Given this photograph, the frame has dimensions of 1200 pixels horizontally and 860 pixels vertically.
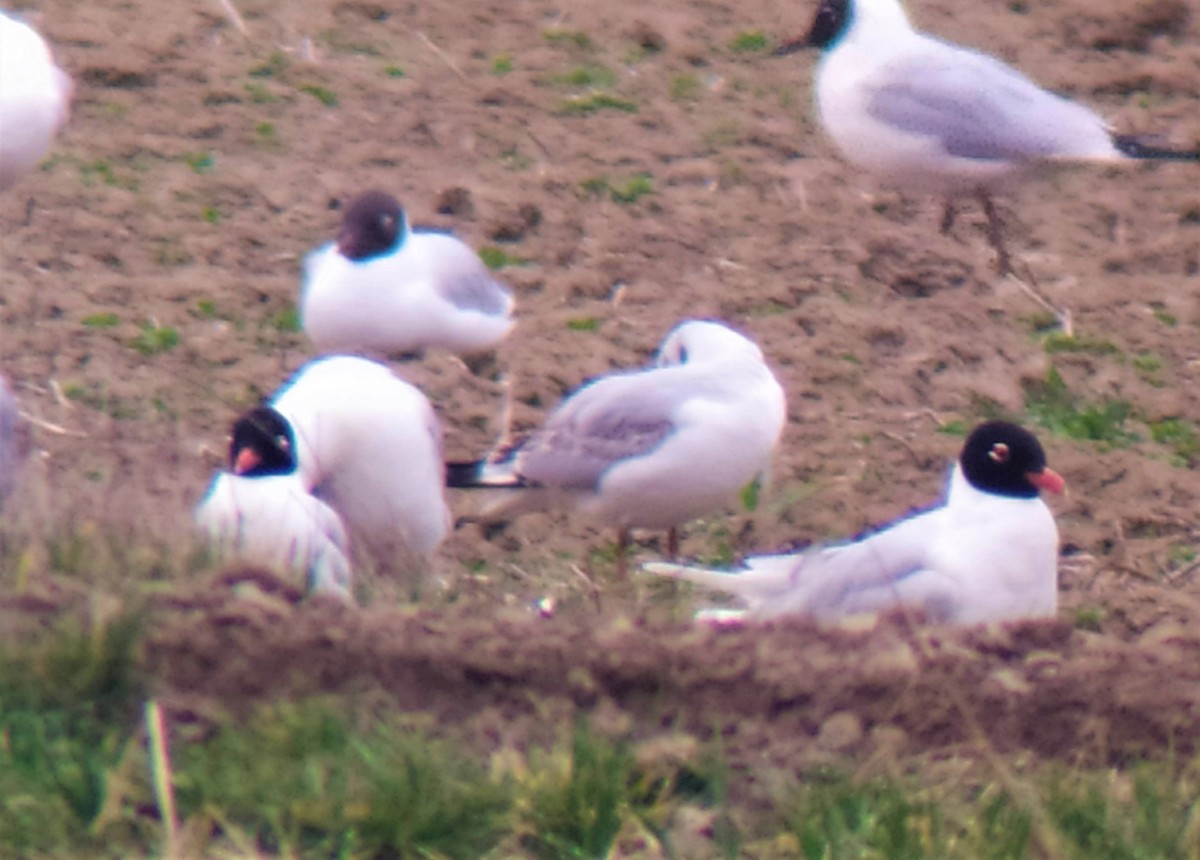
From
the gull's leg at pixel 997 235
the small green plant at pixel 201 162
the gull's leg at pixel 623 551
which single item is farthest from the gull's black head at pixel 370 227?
the gull's leg at pixel 997 235

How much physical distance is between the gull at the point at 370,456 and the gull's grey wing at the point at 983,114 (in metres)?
3.02

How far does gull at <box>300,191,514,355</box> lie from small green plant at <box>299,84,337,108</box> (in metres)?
1.83

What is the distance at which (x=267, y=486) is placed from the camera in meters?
4.82

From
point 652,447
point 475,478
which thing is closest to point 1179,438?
point 652,447

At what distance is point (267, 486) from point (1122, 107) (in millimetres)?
5109

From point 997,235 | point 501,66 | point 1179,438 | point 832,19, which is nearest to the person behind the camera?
point 1179,438

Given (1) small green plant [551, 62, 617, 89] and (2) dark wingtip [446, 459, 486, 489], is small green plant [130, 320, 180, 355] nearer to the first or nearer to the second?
(2) dark wingtip [446, 459, 486, 489]

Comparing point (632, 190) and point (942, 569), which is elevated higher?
point (942, 569)

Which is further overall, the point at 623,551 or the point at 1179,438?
the point at 1179,438

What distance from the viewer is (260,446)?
4914mm

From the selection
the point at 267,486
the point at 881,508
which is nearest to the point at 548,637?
the point at 267,486

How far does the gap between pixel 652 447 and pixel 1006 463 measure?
2.98 ft

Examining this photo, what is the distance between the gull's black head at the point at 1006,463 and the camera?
4.94 metres

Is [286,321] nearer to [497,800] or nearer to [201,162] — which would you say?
[201,162]
